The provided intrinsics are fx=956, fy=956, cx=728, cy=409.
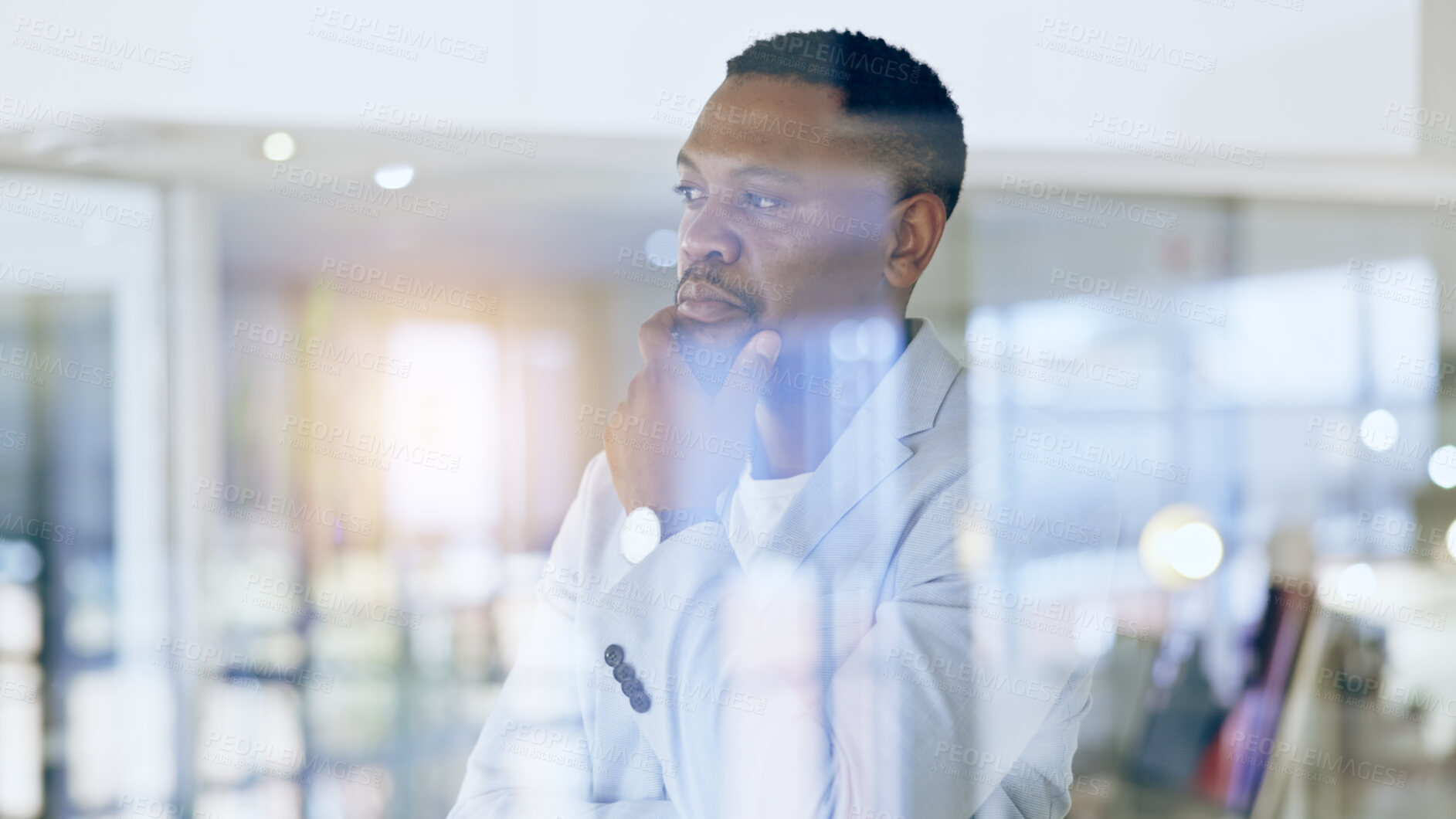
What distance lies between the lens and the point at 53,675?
5.21 feet

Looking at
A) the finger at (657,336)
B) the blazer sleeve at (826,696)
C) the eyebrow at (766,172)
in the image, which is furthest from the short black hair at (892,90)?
the blazer sleeve at (826,696)

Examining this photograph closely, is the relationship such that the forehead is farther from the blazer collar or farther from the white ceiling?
the blazer collar

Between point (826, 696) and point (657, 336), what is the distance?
552mm

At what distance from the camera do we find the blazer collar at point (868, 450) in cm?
134

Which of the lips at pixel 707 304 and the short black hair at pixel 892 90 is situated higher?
the short black hair at pixel 892 90

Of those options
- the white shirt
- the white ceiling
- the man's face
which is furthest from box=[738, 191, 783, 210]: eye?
the white shirt

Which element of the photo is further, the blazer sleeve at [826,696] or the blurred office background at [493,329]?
the blurred office background at [493,329]

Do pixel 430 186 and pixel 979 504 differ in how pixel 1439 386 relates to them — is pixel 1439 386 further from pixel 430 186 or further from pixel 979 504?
pixel 430 186

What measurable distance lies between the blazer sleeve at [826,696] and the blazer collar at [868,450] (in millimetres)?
65

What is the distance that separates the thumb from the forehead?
0.24 meters

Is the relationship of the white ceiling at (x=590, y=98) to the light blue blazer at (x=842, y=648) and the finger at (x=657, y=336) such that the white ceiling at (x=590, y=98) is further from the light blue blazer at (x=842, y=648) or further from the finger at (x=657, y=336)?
the light blue blazer at (x=842, y=648)

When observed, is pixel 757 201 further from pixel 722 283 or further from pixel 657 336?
pixel 657 336

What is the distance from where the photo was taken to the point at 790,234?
134 cm

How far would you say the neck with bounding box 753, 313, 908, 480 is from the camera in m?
1.35
